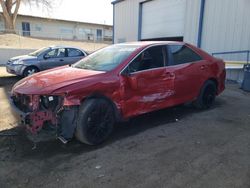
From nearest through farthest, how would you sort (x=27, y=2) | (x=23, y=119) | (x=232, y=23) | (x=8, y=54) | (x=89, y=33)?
(x=23, y=119) → (x=232, y=23) → (x=8, y=54) → (x=27, y=2) → (x=89, y=33)

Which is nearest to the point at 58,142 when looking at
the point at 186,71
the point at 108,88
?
the point at 108,88

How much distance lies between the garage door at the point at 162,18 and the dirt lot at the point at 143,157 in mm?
9174

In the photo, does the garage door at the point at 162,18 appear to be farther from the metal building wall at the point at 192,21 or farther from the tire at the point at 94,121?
the tire at the point at 94,121

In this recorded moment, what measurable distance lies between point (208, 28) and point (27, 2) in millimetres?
27388

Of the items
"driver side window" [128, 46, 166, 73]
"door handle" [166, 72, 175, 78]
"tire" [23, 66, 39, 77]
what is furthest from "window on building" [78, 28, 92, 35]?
"door handle" [166, 72, 175, 78]

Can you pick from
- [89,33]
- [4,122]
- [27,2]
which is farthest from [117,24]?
[89,33]

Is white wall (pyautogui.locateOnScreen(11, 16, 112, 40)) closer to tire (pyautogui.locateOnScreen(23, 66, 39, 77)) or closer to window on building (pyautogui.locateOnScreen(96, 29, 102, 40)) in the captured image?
window on building (pyautogui.locateOnScreen(96, 29, 102, 40))

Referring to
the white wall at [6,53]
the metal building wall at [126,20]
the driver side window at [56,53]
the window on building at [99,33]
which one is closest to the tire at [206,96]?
the driver side window at [56,53]

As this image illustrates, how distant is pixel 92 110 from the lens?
3.59 meters

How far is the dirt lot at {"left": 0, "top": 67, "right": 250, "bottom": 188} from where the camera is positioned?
2826 mm

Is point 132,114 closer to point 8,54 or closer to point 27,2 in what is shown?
point 8,54

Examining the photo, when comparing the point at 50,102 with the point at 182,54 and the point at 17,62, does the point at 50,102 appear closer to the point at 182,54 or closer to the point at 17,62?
the point at 182,54

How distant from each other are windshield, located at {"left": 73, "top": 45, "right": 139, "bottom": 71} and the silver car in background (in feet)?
18.7

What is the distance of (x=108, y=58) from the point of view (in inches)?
177
